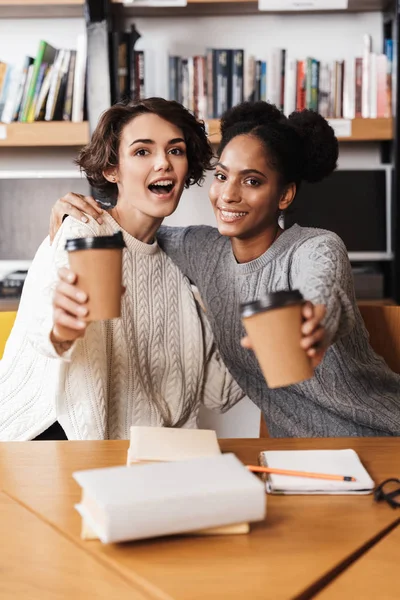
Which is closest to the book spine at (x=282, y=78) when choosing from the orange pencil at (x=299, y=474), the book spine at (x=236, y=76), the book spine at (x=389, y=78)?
the book spine at (x=236, y=76)

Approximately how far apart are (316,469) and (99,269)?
0.43m

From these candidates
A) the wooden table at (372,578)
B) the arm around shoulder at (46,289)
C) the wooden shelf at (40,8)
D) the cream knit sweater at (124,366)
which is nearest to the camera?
the wooden table at (372,578)

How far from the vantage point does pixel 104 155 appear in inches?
68.6

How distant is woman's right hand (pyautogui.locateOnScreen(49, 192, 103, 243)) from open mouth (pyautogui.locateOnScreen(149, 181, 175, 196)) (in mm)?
137

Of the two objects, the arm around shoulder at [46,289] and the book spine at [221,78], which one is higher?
the book spine at [221,78]

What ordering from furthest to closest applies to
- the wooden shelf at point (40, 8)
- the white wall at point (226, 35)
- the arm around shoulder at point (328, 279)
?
the white wall at point (226, 35), the wooden shelf at point (40, 8), the arm around shoulder at point (328, 279)

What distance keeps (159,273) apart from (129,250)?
94 millimetres

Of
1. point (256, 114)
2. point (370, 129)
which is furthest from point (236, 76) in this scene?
point (256, 114)

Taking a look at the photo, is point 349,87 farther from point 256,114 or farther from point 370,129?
point 256,114

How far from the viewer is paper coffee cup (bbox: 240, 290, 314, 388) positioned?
3.02 feet

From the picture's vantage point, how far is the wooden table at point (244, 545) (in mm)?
785

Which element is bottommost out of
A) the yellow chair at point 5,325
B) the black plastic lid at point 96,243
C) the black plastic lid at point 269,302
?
the yellow chair at point 5,325

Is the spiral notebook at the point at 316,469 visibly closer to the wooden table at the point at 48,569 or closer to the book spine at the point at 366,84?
the wooden table at the point at 48,569

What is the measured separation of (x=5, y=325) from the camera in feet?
5.94
